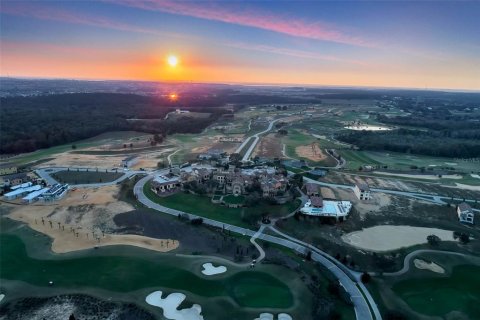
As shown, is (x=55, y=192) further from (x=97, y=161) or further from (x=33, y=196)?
(x=97, y=161)

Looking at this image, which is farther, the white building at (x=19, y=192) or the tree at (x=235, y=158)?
the tree at (x=235, y=158)

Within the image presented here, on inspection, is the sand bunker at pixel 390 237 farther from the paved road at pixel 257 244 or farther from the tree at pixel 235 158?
the tree at pixel 235 158

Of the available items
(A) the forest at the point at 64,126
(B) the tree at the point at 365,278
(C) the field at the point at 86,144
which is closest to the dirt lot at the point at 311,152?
(A) the forest at the point at 64,126

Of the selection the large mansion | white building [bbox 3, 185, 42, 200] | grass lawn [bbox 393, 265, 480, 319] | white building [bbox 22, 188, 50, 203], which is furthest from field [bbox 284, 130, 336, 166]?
white building [bbox 3, 185, 42, 200]

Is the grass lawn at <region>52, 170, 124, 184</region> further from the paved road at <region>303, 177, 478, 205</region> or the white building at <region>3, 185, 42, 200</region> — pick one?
the paved road at <region>303, 177, 478, 205</region>

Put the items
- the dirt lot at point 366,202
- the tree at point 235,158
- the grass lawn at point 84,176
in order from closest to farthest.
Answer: the dirt lot at point 366,202, the grass lawn at point 84,176, the tree at point 235,158

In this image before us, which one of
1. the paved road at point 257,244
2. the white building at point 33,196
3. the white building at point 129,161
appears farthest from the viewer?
the white building at point 129,161
